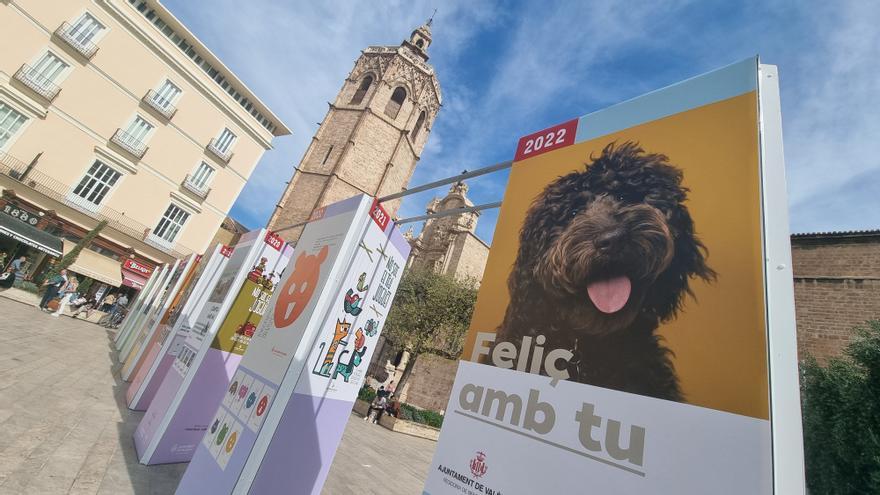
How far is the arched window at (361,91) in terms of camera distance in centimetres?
3061

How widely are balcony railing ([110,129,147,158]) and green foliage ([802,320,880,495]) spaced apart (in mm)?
30221

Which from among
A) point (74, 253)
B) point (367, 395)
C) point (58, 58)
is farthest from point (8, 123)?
point (367, 395)

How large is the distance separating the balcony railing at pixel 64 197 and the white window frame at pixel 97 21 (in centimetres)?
745

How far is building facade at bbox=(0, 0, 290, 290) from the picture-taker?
698 inches

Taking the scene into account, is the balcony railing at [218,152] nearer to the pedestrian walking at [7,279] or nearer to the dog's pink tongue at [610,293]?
the pedestrian walking at [7,279]

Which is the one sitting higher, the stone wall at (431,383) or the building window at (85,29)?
the building window at (85,29)

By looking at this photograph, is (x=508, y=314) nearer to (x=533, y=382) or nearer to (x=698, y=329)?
(x=533, y=382)

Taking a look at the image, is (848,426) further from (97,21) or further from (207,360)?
(97,21)

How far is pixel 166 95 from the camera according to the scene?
22297 millimetres

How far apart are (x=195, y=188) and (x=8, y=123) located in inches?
314

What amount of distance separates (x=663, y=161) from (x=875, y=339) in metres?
10.1

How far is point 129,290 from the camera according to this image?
23.6 metres

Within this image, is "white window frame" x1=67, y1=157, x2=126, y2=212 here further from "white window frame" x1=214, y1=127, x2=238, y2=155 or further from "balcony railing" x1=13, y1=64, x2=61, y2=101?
"white window frame" x1=214, y1=127, x2=238, y2=155

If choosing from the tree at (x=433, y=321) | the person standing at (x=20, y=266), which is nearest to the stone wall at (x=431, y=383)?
the tree at (x=433, y=321)
